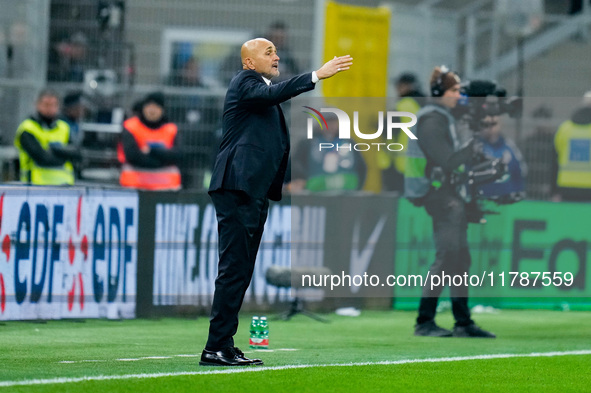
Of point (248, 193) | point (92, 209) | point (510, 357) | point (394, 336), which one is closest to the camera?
point (248, 193)

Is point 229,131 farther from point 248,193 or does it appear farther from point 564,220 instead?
point 564,220

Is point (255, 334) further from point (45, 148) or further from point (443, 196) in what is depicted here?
point (45, 148)

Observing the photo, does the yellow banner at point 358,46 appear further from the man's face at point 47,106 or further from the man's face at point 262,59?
the man's face at point 262,59

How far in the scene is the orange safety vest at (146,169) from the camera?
559 inches

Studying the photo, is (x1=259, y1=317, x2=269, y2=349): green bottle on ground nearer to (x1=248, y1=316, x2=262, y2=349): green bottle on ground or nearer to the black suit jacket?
(x1=248, y1=316, x2=262, y2=349): green bottle on ground

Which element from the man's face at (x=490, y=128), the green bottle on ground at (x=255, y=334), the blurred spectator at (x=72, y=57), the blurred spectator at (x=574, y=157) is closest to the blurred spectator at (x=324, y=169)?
the man's face at (x=490, y=128)

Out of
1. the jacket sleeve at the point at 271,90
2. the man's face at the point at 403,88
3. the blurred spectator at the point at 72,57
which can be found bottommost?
the jacket sleeve at the point at 271,90

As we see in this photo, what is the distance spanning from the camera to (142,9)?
16.0 m

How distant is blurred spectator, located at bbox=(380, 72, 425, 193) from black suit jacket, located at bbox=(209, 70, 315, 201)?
11.1 feet

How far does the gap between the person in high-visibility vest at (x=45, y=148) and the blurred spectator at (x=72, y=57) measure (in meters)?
1.46

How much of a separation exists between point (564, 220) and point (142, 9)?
242 inches

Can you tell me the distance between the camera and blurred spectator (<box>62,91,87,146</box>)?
15266 mm

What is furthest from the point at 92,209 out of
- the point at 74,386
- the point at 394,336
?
the point at 74,386

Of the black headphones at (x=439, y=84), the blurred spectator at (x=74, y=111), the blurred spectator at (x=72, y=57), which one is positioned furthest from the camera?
the blurred spectator at (x=72, y=57)
